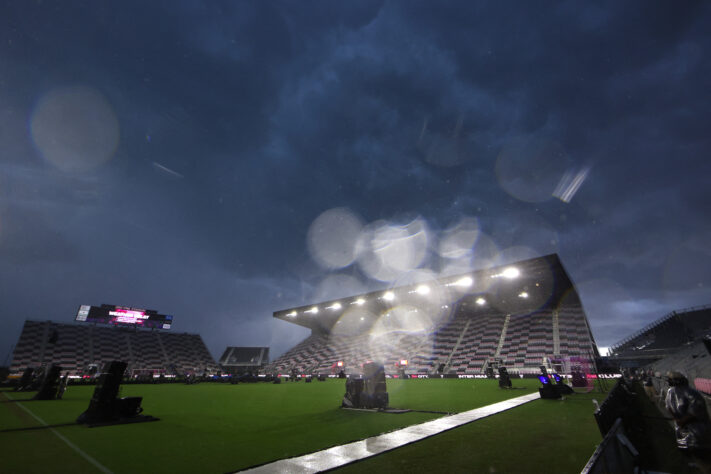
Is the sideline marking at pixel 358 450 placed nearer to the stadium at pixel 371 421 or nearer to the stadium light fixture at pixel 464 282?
the stadium at pixel 371 421

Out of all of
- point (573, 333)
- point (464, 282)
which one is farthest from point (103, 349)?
point (573, 333)

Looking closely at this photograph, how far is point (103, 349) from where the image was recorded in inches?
2052

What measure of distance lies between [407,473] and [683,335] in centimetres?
5895

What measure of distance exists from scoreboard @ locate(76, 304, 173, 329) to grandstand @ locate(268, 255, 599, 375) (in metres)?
23.0

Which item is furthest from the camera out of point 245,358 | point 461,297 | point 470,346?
point 245,358

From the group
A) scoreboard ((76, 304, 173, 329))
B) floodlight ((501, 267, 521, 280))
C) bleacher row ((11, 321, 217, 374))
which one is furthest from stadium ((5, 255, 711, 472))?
scoreboard ((76, 304, 173, 329))

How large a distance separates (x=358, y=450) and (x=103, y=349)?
65.8 meters

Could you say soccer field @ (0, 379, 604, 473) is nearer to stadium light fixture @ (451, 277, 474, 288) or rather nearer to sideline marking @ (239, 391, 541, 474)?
sideline marking @ (239, 391, 541, 474)

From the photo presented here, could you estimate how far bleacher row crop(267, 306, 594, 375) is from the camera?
1481 inches

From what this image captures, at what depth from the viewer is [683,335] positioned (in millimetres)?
41531

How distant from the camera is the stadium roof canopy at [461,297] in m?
34.6

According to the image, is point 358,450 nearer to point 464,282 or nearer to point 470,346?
point 464,282

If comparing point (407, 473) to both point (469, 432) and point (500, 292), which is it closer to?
point (469, 432)

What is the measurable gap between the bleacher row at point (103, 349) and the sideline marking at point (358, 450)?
5063cm
